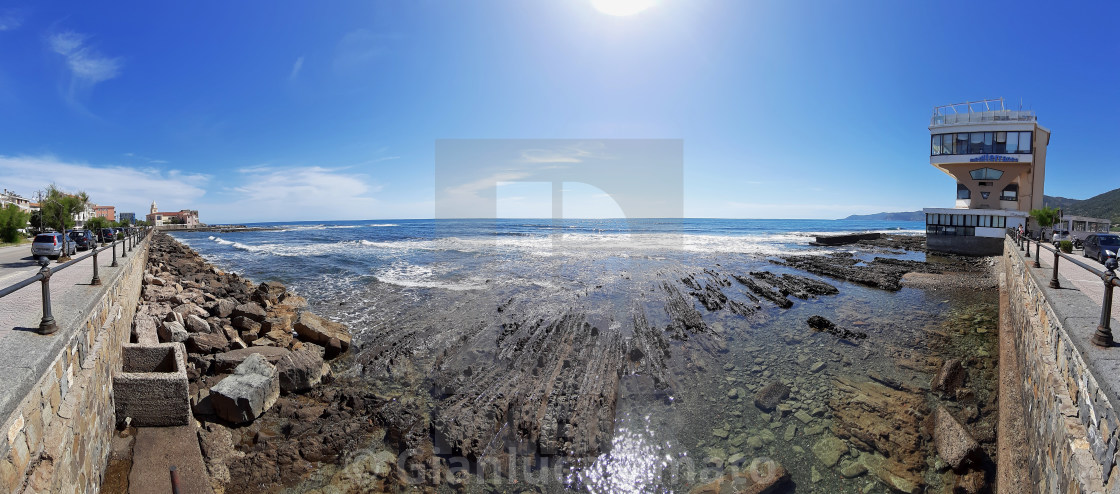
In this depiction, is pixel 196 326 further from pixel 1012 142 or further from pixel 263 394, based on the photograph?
pixel 1012 142

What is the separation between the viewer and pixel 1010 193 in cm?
3484

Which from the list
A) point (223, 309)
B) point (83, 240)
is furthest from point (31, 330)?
point (83, 240)

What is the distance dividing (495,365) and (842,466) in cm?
647

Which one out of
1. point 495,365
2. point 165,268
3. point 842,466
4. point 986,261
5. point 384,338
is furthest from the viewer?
point 986,261

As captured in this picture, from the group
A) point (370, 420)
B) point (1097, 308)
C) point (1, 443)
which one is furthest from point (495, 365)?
point (1097, 308)

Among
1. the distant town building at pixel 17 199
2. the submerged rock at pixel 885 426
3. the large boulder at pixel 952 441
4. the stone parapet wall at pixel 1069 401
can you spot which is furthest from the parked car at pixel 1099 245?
the distant town building at pixel 17 199

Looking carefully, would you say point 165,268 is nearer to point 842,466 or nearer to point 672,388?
point 672,388

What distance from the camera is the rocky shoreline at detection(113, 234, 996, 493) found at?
5965 millimetres

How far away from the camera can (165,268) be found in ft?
68.7

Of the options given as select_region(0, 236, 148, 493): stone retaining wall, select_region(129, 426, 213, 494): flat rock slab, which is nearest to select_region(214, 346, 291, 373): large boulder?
select_region(0, 236, 148, 493): stone retaining wall

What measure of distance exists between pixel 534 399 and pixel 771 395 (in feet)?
14.7

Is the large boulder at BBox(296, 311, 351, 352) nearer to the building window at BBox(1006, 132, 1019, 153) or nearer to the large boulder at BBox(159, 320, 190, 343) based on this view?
the large boulder at BBox(159, 320, 190, 343)

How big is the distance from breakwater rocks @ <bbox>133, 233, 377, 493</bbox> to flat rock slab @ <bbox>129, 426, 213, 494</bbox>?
18 centimetres

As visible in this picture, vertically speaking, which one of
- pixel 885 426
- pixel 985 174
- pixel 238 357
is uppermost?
pixel 985 174
